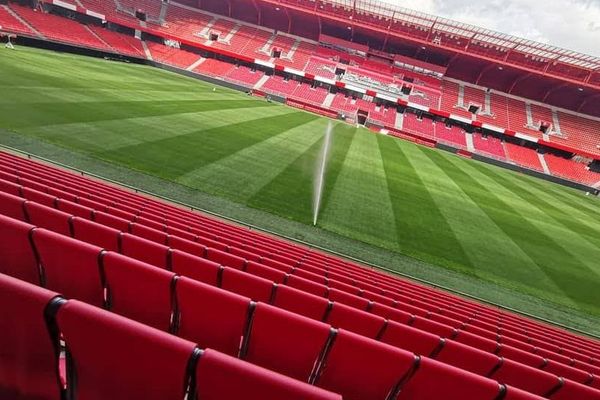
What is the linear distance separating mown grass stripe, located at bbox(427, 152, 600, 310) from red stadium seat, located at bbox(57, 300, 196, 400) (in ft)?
44.2

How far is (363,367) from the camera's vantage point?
2.42 metres

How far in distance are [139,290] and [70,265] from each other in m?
0.63

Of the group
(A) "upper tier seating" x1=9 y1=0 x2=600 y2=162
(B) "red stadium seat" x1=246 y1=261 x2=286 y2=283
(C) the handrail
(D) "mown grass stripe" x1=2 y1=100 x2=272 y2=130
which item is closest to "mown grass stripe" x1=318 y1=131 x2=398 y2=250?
(C) the handrail

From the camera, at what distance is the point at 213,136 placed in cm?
1797

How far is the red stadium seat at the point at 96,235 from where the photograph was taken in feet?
11.6

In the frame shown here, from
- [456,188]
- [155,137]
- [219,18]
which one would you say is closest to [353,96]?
[219,18]

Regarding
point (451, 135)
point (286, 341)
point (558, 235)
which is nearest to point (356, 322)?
point (286, 341)

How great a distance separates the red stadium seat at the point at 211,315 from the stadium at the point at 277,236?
0.05ft

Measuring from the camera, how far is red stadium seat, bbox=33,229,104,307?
261 cm

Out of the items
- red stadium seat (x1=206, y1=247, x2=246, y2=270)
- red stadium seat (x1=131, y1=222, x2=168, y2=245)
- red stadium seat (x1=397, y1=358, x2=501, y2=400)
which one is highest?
red stadium seat (x1=397, y1=358, x2=501, y2=400)

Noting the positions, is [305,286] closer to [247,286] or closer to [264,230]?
[247,286]

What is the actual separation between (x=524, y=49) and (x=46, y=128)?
5044cm

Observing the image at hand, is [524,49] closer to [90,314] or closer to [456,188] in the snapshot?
[456,188]

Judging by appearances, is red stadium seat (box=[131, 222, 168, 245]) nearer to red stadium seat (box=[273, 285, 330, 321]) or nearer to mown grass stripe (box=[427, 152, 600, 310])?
red stadium seat (box=[273, 285, 330, 321])
